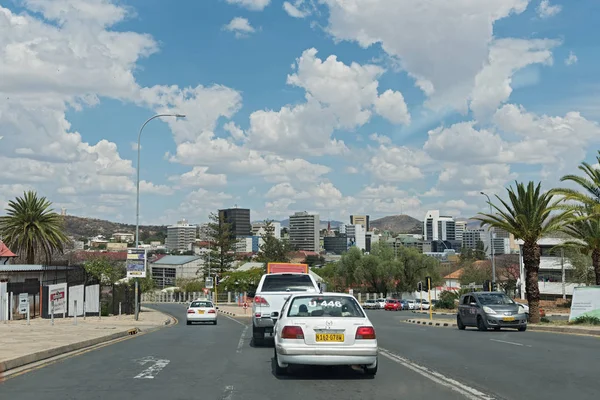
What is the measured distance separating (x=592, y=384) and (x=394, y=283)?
7830cm

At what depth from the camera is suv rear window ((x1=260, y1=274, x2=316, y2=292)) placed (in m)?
18.4

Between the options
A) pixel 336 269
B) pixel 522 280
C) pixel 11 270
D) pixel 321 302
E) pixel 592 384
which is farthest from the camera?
pixel 336 269

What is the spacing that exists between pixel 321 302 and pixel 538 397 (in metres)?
4.10

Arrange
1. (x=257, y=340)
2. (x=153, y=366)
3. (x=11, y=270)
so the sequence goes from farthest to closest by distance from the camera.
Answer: (x=11, y=270)
(x=257, y=340)
(x=153, y=366)

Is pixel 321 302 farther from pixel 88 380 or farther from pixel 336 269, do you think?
pixel 336 269

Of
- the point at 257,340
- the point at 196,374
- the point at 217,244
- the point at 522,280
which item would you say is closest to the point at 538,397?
the point at 196,374

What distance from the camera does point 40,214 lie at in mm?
48375

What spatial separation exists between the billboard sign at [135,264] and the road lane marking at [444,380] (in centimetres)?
2418

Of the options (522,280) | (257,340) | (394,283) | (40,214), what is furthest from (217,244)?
(257,340)

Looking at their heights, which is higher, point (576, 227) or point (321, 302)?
point (576, 227)

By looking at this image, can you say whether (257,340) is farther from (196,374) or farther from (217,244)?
(217,244)

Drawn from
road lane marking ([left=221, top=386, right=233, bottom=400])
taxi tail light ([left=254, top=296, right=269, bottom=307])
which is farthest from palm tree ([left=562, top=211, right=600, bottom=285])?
road lane marking ([left=221, top=386, right=233, bottom=400])

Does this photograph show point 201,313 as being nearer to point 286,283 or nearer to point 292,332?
point 286,283

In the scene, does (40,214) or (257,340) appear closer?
→ (257,340)
